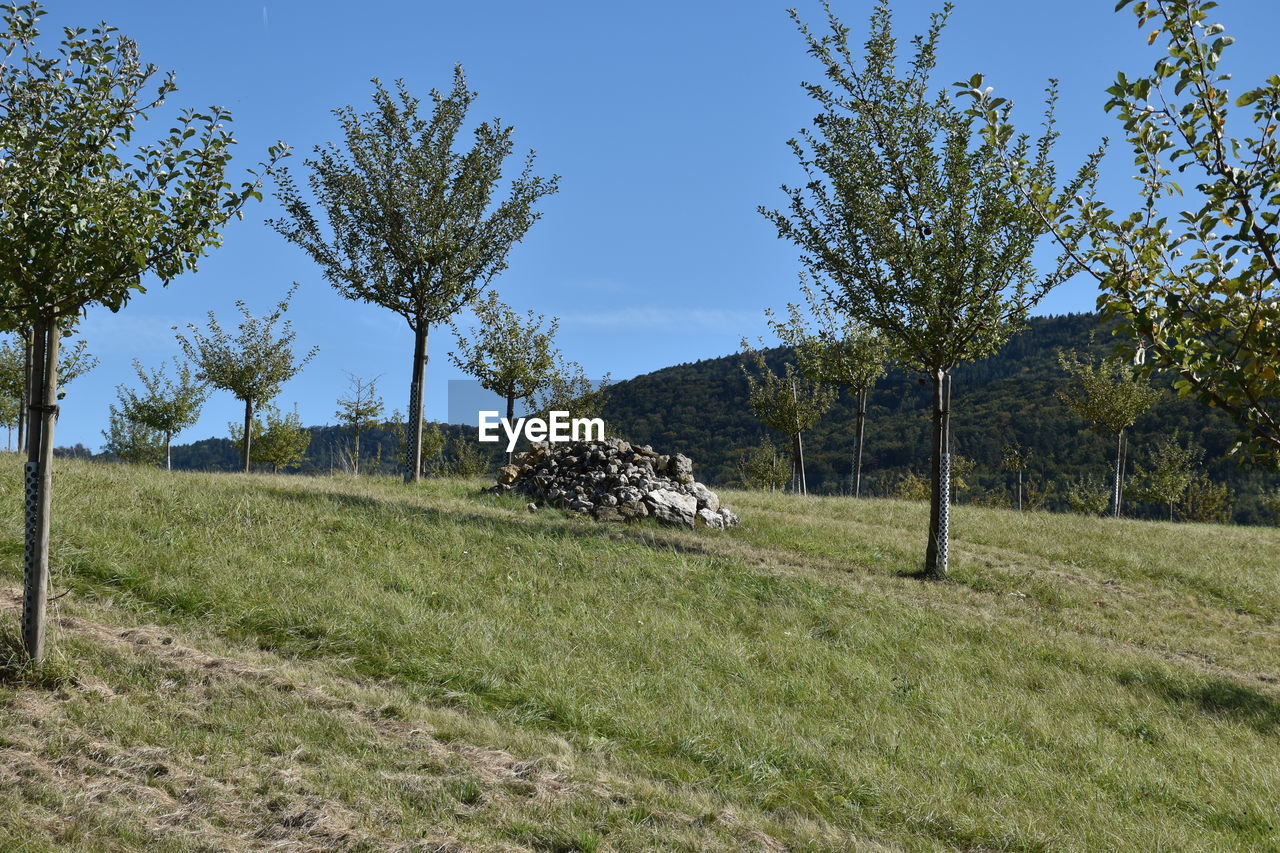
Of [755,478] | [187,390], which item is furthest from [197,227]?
[755,478]

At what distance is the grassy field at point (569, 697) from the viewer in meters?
5.88

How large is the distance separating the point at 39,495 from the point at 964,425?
261 ft

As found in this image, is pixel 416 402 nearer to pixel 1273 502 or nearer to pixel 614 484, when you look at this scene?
pixel 614 484

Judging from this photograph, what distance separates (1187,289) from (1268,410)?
80cm

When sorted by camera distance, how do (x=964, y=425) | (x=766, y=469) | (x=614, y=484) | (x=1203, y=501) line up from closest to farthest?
1. (x=614, y=484)
2. (x=1203, y=501)
3. (x=766, y=469)
4. (x=964, y=425)

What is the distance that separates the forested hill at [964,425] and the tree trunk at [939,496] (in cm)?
4574

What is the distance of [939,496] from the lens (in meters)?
16.3

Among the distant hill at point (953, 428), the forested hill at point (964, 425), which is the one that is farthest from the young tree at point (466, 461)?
the forested hill at point (964, 425)

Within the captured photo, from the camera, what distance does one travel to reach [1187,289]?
15.5 feet

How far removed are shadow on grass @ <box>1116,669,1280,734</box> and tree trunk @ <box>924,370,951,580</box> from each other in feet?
16.4

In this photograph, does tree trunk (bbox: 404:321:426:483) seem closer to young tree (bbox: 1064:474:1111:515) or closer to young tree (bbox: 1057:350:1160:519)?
young tree (bbox: 1057:350:1160:519)

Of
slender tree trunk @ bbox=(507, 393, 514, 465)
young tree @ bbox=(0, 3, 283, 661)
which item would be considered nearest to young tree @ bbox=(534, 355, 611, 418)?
slender tree trunk @ bbox=(507, 393, 514, 465)

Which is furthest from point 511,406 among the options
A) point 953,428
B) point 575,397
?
point 953,428

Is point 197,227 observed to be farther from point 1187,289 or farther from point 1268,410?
point 1268,410
